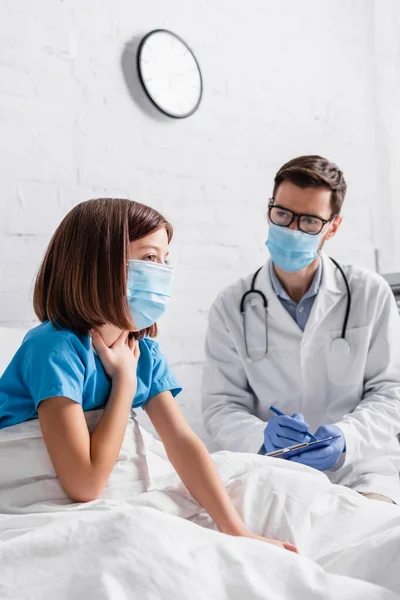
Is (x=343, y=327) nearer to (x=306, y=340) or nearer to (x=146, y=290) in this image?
(x=306, y=340)

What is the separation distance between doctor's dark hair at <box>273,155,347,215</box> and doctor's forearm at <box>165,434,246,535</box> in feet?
3.05

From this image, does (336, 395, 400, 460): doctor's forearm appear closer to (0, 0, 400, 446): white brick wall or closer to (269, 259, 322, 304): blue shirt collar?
(269, 259, 322, 304): blue shirt collar

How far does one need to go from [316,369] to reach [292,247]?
358 millimetres

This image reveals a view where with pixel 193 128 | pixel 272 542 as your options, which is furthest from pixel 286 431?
pixel 193 128

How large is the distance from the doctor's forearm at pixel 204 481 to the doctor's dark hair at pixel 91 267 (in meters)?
0.25

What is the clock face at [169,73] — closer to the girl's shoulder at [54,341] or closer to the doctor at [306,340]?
the doctor at [306,340]

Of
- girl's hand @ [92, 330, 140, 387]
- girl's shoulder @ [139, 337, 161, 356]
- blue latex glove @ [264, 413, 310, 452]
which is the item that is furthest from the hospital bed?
blue latex glove @ [264, 413, 310, 452]

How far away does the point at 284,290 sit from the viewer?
1.97 metres

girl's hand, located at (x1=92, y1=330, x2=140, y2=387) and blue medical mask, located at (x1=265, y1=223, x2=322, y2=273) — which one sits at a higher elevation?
blue medical mask, located at (x1=265, y1=223, x2=322, y2=273)

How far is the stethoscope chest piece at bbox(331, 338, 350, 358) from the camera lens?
6.05ft

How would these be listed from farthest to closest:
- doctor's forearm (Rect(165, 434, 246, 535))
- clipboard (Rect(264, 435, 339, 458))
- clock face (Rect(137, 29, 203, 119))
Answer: clock face (Rect(137, 29, 203, 119)) < clipboard (Rect(264, 435, 339, 458)) < doctor's forearm (Rect(165, 434, 246, 535))

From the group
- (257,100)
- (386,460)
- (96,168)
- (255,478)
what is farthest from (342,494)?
(257,100)

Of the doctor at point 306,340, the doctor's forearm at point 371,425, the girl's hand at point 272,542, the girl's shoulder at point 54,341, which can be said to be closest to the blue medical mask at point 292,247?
the doctor at point 306,340

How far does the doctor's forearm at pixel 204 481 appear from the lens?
3.36 feet
